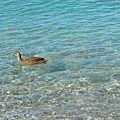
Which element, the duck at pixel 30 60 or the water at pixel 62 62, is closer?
the water at pixel 62 62

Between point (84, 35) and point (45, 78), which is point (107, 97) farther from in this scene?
point (84, 35)

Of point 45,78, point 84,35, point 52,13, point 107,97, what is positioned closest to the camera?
point 107,97

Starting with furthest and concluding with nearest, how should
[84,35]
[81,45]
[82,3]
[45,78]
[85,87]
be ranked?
[82,3]
[84,35]
[81,45]
[45,78]
[85,87]

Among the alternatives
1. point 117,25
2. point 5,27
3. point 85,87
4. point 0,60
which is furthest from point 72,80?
point 5,27

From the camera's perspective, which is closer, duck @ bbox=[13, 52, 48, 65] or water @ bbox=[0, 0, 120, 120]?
water @ bbox=[0, 0, 120, 120]

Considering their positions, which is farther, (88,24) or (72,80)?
(88,24)

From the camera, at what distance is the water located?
12398 millimetres

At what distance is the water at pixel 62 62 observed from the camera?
12398mm

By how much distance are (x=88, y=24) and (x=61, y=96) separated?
379 inches

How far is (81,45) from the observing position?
18656 mm

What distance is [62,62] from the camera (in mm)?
16688

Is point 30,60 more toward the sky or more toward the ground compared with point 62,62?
more toward the sky

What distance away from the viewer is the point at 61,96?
43.3 feet

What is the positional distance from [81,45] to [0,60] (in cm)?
424
